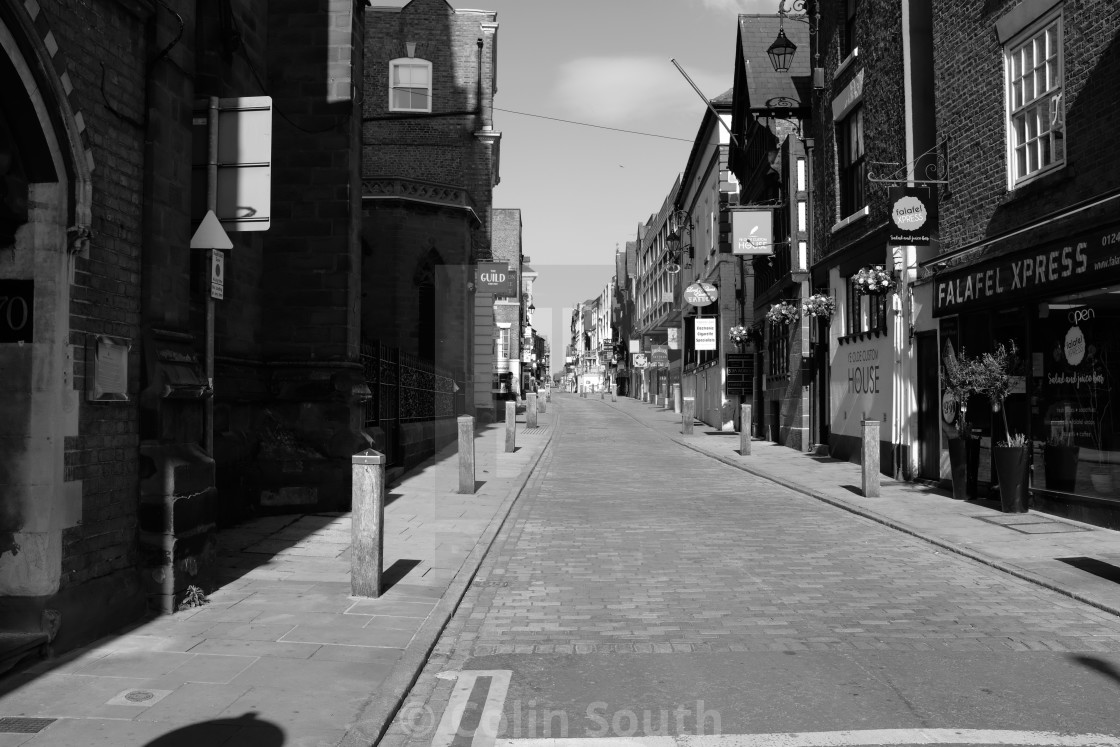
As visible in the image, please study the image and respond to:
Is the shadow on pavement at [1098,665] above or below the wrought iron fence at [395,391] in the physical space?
below

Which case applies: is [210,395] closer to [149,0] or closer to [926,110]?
[149,0]

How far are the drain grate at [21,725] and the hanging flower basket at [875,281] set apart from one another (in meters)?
14.7

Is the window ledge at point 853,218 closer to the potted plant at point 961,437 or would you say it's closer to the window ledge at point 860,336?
the window ledge at point 860,336

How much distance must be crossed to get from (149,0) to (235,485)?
6041mm

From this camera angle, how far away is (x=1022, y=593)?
26.1 ft

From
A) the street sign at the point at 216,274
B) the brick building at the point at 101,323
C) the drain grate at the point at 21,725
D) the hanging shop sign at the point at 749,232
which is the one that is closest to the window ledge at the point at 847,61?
the hanging shop sign at the point at 749,232

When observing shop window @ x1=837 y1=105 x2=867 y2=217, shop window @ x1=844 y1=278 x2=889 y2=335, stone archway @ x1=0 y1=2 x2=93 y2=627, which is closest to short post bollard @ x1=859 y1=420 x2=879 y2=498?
shop window @ x1=844 y1=278 x2=889 y2=335

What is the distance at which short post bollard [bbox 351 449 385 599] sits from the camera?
750 centimetres

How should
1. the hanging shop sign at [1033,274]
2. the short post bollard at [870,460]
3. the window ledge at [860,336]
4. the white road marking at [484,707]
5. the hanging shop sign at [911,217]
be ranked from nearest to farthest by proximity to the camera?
1. the white road marking at [484,707]
2. the hanging shop sign at [1033,274]
3. the short post bollard at [870,460]
4. the hanging shop sign at [911,217]
5. the window ledge at [860,336]

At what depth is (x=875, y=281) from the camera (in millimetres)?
16484

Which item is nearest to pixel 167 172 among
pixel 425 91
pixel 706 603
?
pixel 706 603

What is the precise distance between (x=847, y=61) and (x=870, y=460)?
32.4 ft

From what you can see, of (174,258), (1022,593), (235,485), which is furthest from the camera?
(235,485)

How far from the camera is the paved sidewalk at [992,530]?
8.38 metres
